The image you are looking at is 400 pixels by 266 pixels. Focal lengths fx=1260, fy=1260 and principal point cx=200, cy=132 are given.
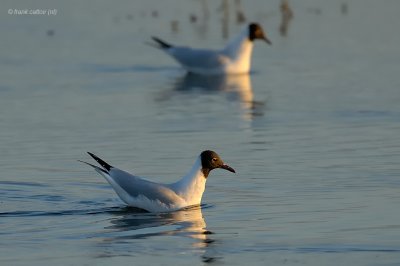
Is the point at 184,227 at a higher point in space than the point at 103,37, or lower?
lower

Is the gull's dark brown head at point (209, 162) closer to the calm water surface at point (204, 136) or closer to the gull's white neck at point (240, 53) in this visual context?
the calm water surface at point (204, 136)

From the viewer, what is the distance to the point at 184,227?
36.4 feet

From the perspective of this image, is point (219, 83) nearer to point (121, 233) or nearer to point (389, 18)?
point (389, 18)

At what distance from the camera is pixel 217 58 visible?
21672mm

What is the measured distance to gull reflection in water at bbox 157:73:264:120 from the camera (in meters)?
17.5

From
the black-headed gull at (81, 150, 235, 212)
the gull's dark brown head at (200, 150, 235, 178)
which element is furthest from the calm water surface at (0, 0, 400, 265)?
the gull's dark brown head at (200, 150, 235, 178)

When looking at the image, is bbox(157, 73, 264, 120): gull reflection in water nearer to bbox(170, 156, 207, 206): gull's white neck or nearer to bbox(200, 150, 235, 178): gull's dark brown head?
bbox(200, 150, 235, 178): gull's dark brown head

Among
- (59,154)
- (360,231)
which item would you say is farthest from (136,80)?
(360,231)

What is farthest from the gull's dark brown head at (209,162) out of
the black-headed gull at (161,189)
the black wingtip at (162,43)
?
the black wingtip at (162,43)

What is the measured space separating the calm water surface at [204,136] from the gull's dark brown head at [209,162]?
0.28 metres

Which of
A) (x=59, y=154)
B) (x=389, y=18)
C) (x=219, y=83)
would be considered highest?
(x=389, y=18)

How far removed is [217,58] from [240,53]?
0.40m

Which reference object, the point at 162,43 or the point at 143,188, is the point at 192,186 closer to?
the point at 143,188

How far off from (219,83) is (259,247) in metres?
10.9
